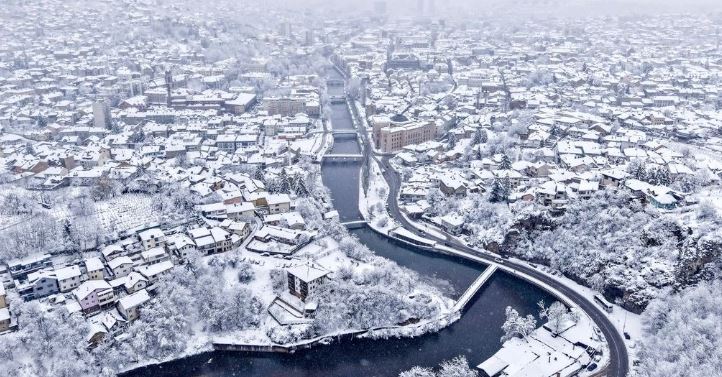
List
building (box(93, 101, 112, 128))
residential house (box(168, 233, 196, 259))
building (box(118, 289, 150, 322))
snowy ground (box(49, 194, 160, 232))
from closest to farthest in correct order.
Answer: building (box(118, 289, 150, 322))
residential house (box(168, 233, 196, 259))
snowy ground (box(49, 194, 160, 232))
building (box(93, 101, 112, 128))

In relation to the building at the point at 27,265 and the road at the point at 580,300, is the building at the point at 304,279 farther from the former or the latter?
the building at the point at 27,265

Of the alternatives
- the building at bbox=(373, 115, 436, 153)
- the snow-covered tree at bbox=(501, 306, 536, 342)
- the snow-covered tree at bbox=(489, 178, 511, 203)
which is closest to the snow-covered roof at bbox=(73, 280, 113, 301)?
the snow-covered tree at bbox=(501, 306, 536, 342)

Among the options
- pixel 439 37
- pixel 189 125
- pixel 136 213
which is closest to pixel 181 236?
pixel 136 213

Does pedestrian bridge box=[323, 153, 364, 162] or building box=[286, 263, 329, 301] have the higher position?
pedestrian bridge box=[323, 153, 364, 162]

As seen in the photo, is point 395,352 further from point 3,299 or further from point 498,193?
point 3,299

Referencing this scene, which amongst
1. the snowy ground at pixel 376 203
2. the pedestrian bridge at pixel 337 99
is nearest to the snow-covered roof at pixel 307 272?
the snowy ground at pixel 376 203

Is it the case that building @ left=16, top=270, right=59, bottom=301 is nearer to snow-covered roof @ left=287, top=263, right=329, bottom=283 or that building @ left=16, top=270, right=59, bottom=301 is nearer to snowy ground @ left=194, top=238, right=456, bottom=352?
snowy ground @ left=194, top=238, right=456, bottom=352
